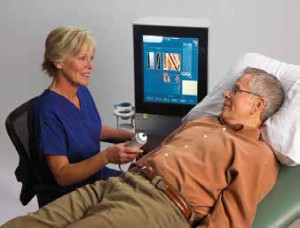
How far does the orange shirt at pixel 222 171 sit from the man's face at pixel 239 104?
0.07m

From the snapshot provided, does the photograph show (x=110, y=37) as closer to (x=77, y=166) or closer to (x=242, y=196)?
(x=77, y=166)

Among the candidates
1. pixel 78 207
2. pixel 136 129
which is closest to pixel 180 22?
pixel 136 129

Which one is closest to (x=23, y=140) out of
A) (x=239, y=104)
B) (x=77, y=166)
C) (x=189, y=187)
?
(x=77, y=166)

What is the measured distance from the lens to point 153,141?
87.0 inches

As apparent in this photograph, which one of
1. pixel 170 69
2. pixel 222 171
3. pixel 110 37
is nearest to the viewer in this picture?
pixel 222 171

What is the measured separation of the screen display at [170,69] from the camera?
2.05 metres

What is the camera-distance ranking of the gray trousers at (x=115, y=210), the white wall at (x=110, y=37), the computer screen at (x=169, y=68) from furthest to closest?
the white wall at (x=110, y=37) → the computer screen at (x=169, y=68) → the gray trousers at (x=115, y=210)

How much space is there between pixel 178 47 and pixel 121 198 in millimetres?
656

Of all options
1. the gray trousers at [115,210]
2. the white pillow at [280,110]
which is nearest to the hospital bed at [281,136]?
the white pillow at [280,110]

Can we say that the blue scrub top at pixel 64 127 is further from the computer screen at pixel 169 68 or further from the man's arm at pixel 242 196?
the man's arm at pixel 242 196

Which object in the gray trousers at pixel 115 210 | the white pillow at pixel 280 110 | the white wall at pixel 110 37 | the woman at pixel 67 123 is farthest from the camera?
the white wall at pixel 110 37

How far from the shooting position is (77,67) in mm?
1976

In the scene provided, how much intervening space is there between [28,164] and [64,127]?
0.20m

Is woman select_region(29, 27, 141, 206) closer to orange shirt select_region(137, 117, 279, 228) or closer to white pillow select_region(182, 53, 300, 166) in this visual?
orange shirt select_region(137, 117, 279, 228)
